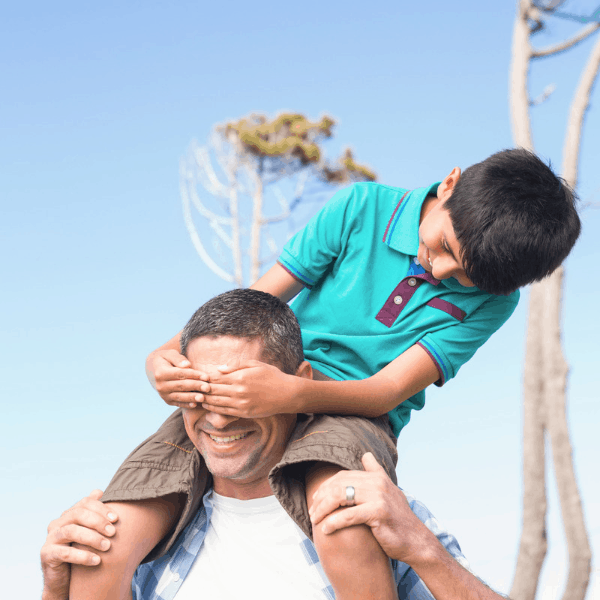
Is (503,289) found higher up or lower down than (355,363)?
Answer: higher up

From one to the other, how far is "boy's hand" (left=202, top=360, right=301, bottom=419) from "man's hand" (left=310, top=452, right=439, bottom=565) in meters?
0.24

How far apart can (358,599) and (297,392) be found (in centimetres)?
55

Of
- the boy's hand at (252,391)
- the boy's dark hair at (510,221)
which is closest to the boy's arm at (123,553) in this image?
the boy's hand at (252,391)

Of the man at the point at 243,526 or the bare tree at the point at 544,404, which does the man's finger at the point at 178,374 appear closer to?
the man at the point at 243,526

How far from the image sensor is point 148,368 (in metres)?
2.32

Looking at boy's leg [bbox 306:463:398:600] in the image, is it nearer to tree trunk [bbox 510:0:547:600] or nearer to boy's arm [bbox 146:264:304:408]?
boy's arm [bbox 146:264:304:408]

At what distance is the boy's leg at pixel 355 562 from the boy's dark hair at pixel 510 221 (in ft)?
2.89

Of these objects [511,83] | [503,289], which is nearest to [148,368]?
[503,289]

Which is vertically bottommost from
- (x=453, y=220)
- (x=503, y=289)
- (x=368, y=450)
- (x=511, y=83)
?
(x=368, y=450)

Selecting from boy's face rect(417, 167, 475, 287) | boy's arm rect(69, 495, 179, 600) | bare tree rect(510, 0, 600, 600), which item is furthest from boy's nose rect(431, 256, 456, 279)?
bare tree rect(510, 0, 600, 600)

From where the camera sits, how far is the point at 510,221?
2197 millimetres

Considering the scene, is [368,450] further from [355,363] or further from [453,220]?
[453,220]

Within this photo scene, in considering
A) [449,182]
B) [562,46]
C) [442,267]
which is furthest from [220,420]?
[562,46]

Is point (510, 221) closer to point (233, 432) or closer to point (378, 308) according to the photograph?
point (378, 308)
